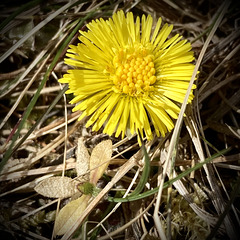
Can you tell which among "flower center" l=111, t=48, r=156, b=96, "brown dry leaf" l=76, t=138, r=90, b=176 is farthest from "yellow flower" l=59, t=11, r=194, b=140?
"brown dry leaf" l=76, t=138, r=90, b=176

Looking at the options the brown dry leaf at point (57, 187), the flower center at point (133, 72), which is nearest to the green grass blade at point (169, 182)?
the brown dry leaf at point (57, 187)

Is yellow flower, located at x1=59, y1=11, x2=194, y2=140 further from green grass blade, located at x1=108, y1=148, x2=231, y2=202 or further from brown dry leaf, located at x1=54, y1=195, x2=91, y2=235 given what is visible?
brown dry leaf, located at x1=54, y1=195, x2=91, y2=235

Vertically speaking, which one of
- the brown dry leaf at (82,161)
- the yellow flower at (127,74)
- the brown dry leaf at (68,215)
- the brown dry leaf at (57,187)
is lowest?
the brown dry leaf at (68,215)

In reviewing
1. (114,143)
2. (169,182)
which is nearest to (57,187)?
(114,143)

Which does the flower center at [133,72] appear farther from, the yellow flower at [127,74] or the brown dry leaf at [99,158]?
the brown dry leaf at [99,158]

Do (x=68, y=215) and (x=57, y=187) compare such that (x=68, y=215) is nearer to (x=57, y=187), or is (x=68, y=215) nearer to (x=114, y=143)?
(x=57, y=187)

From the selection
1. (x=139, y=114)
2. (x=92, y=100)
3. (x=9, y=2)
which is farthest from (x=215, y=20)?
(x=9, y=2)

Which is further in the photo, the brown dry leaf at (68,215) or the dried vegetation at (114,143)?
the dried vegetation at (114,143)
